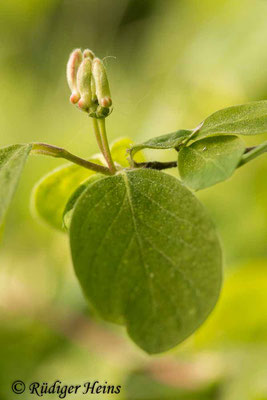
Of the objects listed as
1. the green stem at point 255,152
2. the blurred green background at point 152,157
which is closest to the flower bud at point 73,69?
the blurred green background at point 152,157

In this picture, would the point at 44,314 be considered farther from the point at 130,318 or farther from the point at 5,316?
the point at 130,318

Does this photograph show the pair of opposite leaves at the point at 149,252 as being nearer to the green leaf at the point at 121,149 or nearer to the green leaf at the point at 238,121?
the green leaf at the point at 238,121

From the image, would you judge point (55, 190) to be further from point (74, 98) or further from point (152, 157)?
point (152, 157)

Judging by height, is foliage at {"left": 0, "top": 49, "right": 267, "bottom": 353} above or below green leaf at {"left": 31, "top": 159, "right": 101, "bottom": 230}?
below

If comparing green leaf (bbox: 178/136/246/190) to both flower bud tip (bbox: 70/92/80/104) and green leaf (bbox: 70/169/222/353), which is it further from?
flower bud tip (bbox: 70/92/80/104)

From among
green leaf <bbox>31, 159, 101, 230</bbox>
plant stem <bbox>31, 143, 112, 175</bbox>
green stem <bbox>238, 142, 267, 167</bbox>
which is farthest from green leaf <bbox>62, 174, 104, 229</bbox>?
green stem <bbox>238, 142, 267, 167</bbox>

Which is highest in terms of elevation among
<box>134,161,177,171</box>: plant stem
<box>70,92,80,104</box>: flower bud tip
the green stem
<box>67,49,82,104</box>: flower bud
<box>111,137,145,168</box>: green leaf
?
<box>67,49,82,104</box>: flower bud

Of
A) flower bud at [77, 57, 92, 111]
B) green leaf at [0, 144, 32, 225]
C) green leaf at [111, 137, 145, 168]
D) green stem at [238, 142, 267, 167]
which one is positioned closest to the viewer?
green leaf at [0, 144, 32, 225]

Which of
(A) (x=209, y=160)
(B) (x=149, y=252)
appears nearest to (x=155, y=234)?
(B) (x=149, y=252)
